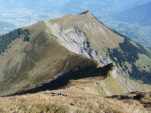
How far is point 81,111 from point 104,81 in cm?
9923

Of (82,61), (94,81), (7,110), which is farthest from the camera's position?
(82,61)

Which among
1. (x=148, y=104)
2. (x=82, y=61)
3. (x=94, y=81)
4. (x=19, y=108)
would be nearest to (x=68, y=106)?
(x=19, y=108)

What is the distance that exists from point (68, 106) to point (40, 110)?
2.20m

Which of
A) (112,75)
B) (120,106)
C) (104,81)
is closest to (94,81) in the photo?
(104,81)

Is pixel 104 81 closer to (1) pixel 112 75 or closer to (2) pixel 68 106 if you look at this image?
(1) pixel 112 75

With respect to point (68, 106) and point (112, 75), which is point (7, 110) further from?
point (112, 75)

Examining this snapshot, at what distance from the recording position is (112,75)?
486ft

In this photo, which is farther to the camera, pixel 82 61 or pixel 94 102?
pixel 82 61

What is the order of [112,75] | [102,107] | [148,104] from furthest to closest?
[112,75]
[148,104]
[102,107]

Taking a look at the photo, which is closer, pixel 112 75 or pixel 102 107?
pixel 102 107

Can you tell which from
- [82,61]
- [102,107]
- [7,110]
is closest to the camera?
[7,110]

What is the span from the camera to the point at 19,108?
31.0m

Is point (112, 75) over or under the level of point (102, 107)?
over

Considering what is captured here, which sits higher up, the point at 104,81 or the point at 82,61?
the point at 82,61
